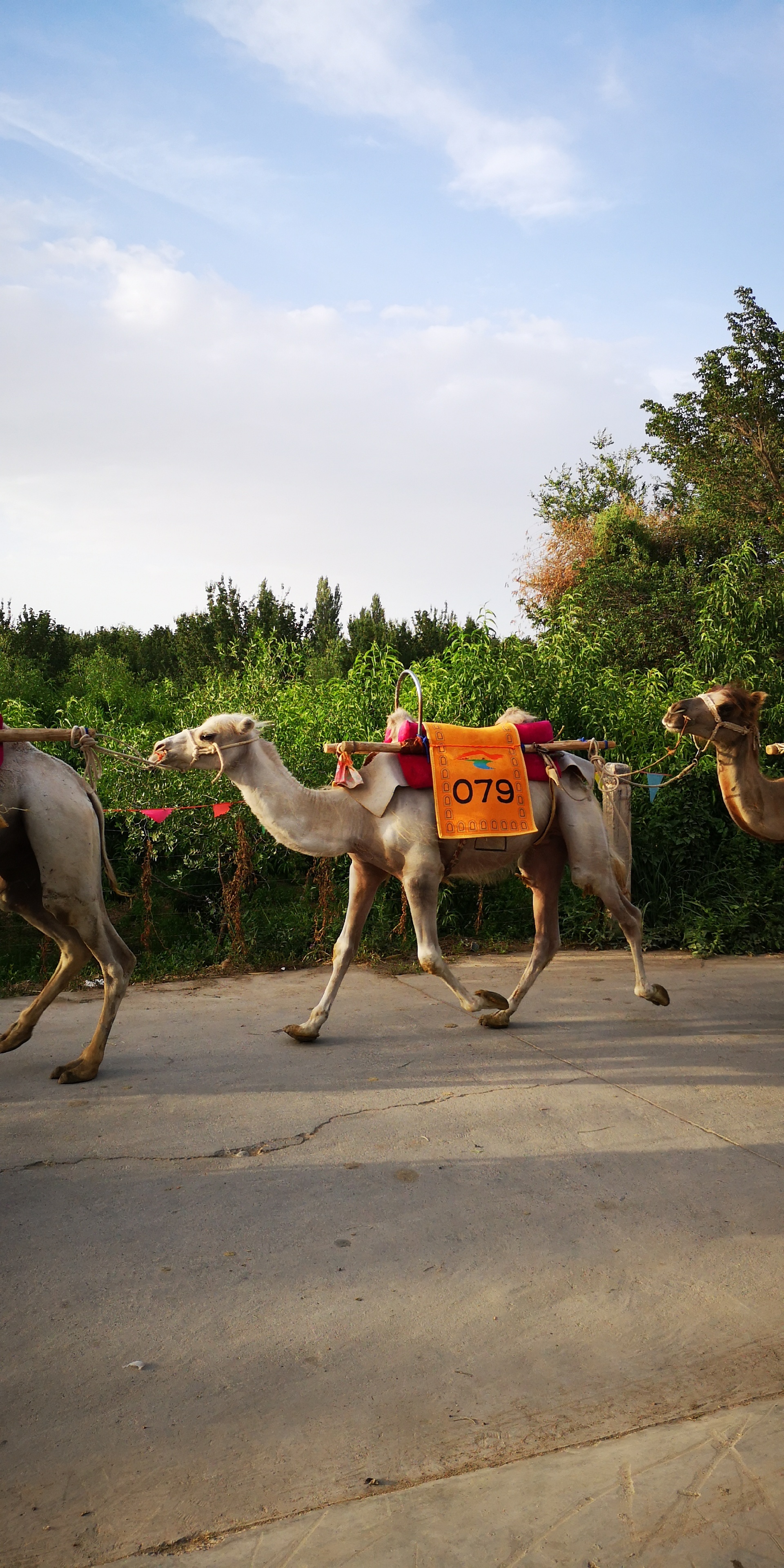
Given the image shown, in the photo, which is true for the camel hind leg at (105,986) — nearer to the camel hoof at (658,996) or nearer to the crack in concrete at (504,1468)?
the crack in concrete at (504,1468)

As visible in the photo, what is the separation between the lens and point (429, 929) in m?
5.44

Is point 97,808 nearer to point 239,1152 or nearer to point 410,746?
point 410,746

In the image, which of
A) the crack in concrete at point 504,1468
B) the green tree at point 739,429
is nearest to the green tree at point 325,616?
the green tree at point 739,429

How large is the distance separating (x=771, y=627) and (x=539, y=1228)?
8.13m

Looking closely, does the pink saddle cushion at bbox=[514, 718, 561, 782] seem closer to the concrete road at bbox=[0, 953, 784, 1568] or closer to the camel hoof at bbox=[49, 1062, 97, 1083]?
the concrete road at bbox=[0, 953, 784, 1568]

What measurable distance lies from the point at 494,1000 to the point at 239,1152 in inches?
85.0

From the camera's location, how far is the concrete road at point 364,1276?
89.1 inches

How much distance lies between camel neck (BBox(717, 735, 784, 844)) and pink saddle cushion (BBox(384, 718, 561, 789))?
3.23ft

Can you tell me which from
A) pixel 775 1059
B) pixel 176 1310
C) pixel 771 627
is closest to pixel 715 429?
pixel 771 627

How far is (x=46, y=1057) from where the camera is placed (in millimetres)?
5211

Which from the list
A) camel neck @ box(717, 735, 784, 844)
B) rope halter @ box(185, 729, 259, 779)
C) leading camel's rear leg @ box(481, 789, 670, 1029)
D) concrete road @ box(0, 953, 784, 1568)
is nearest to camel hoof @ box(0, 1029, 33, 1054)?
concrete road @ box(0, 953, 784, 1568)

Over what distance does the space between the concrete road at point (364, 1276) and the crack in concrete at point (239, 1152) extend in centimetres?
1

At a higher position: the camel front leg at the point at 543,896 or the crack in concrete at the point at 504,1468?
the camel front leg at the point at 543,896

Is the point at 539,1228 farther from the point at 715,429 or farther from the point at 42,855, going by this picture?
the point at 715,429
